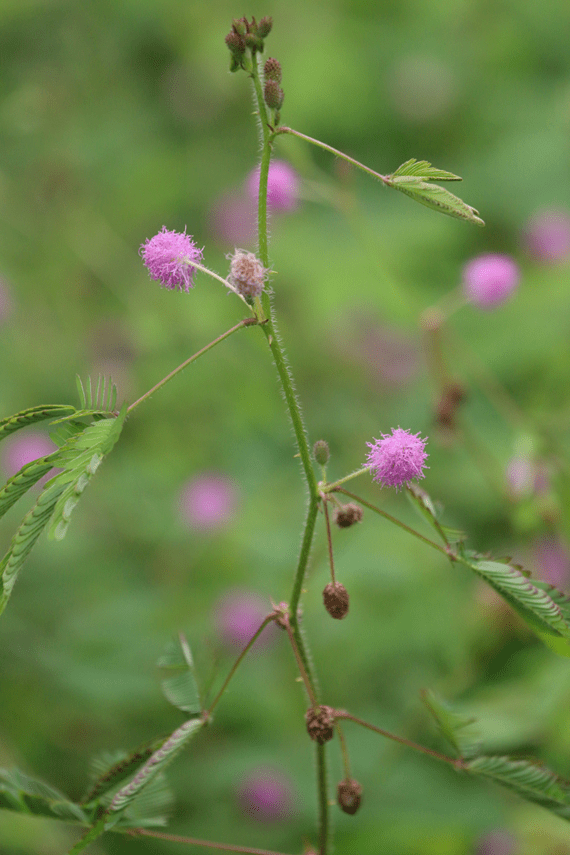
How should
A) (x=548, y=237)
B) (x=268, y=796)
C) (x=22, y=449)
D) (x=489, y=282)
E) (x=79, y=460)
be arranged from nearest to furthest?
(x=79, y=460) < (x=489, y=282) < (x=268, y=796) < (x=22, y=449) < (x=548, y=237)

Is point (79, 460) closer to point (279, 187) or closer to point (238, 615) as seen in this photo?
point (279, 187)

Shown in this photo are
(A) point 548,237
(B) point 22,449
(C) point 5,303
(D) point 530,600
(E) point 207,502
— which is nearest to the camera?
(D) point 530,600

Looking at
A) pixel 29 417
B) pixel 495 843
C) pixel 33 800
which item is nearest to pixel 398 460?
pixel 29 417

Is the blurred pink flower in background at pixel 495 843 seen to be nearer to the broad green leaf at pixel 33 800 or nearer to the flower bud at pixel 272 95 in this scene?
the broad green leaf at pixel 33 800

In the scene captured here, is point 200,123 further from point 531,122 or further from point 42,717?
point 42,717

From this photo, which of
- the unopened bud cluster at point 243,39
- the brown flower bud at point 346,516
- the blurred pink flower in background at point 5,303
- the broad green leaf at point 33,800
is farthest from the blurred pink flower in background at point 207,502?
the unopened bud cluster at point 243,39

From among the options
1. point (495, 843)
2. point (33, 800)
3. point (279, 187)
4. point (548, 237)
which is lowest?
point (33, 800)

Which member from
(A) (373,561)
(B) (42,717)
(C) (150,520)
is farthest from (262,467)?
(B) (42,717)
